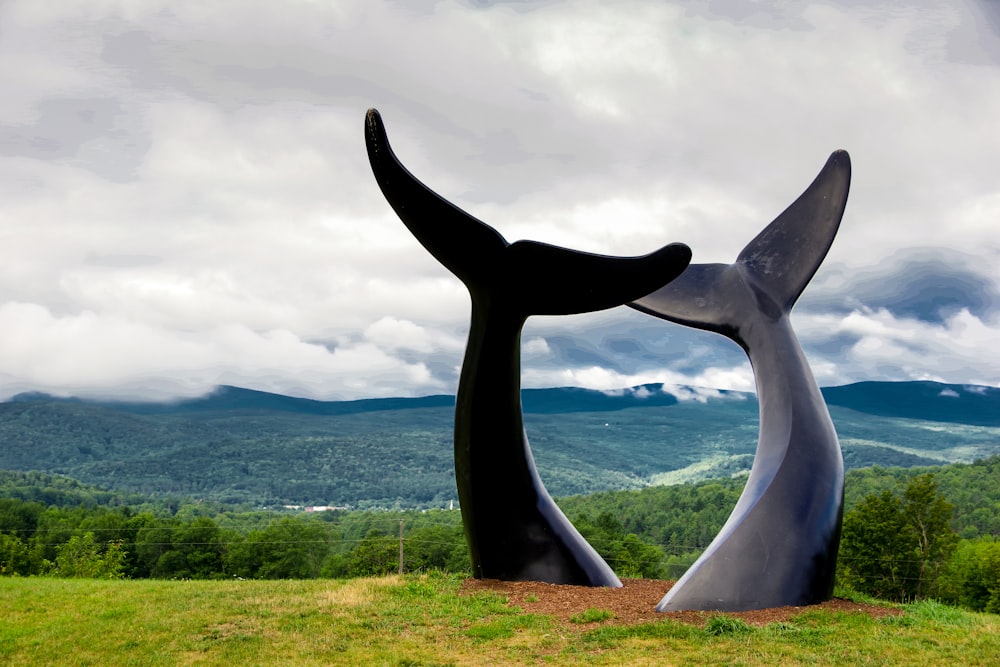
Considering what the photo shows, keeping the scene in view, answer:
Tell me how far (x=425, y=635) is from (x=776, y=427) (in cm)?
613

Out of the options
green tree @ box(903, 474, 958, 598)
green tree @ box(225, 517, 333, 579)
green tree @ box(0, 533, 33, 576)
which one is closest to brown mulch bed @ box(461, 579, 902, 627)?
green tree @ box(903, 474, 958, 598)

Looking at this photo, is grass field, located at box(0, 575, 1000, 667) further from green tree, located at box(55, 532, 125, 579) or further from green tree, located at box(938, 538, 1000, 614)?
green tree, located at box(938, 538, 1000, 614)

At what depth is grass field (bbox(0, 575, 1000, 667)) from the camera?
30.0 ft

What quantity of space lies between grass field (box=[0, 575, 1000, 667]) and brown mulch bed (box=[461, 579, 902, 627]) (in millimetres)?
292

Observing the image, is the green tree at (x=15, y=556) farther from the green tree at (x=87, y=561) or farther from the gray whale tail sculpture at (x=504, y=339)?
the gray whale tail sculpture at (x=504, y=339)

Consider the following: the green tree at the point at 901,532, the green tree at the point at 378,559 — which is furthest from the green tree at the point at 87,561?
the green tree at the point at 901,532

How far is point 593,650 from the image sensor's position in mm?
9516

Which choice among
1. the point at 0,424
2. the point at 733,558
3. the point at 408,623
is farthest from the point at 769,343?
the point at 0,424

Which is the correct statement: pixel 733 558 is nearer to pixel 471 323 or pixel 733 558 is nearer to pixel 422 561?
pixel 471 323

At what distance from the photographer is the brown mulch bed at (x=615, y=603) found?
10773 millimetres

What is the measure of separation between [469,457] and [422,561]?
17.5 m

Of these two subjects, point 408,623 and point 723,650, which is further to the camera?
point 408,623

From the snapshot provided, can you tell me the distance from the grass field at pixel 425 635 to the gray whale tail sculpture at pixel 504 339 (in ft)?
4.25

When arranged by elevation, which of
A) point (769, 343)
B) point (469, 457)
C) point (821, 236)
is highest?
point (821, 236)
